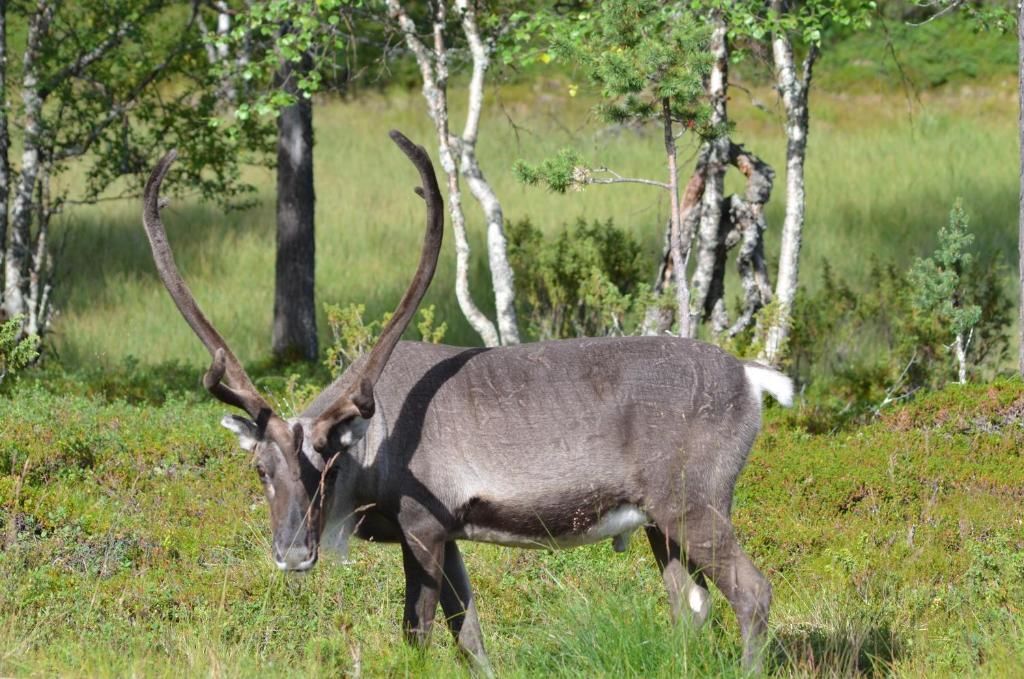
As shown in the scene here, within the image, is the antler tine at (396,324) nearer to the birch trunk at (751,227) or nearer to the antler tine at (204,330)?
the antler tine at (204,330)

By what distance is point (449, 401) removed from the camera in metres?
6.48

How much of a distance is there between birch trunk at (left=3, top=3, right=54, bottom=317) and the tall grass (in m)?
1.28

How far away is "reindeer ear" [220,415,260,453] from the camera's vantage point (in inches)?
234

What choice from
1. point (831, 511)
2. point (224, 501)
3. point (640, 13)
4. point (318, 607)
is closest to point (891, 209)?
point (640, 13)

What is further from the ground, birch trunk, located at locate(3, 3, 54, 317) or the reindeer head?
birch trunk, located at locate(3, 3, 54, 317)

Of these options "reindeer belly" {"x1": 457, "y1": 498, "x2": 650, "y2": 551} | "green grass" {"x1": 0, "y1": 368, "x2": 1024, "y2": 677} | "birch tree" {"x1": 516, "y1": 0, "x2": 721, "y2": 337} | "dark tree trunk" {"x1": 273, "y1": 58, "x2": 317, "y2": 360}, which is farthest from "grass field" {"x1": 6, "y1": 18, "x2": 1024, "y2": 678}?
"birch tree" {"x1": 516, "y1": 0, "x2": 721, "y2": 337}

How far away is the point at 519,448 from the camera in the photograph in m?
6.42

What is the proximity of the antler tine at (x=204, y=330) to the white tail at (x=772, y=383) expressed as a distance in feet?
7.41

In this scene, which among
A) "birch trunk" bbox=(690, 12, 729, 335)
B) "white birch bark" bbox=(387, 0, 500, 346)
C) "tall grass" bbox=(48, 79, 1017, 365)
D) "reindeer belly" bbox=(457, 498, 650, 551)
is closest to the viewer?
"reindeer belly" bbox=(457, 498, 650, 551)

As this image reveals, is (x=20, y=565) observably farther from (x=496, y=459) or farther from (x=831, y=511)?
(x=831, y=511)

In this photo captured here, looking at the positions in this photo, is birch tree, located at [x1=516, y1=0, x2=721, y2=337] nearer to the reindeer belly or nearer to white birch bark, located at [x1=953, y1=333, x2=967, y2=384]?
white birch bark, located at [x1=953, y1=333, x2=967, y2=384]

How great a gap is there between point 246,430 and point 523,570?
2484 mm

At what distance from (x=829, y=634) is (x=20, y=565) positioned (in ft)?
14.3

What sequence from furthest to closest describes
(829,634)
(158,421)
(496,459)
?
1. (158,421)
2. (829,634)
3. (496,459)
